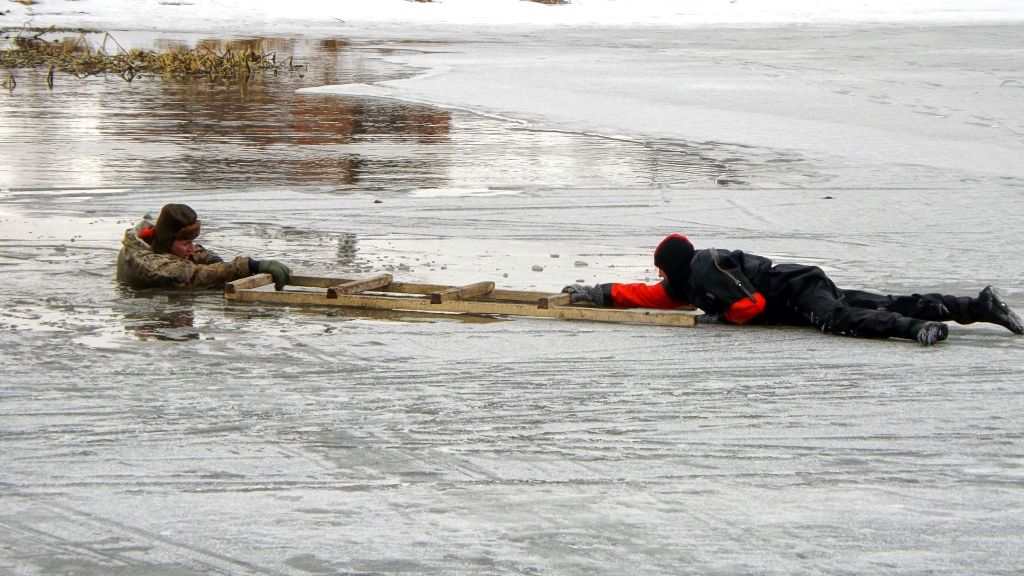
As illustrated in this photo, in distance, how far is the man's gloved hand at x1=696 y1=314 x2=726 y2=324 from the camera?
20.4ft

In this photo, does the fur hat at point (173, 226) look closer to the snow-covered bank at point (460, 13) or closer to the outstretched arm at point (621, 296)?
the outstretched arm at point (621, 296)

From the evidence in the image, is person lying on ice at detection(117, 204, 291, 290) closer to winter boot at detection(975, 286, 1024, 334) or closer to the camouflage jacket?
the camouflage jacket

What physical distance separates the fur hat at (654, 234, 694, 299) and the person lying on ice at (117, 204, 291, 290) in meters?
2.22

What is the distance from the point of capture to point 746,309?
239 inches

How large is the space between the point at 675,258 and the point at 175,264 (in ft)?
9.56

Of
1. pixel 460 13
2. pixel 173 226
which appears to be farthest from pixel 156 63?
pixel 460 13

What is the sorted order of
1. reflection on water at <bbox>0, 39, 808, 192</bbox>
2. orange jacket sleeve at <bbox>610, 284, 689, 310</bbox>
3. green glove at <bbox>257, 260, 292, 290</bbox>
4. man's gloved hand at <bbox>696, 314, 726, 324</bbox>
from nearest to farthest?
man's gloved hand at <bbox>696, 314, 726, 324</bbox>
orange jacket sleeve at <bbox>610, 284, 689, 310</bbox>
green glove at <bbox>257, 260, 292, 290</bbox>
reflection on water at <bbox>0, 39, 808, 192</bbox>

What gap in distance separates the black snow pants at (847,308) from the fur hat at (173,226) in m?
3.28

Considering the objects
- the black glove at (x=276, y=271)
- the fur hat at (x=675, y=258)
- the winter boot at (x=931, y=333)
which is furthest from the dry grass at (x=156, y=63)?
the winter boot at (x=931, y=333)

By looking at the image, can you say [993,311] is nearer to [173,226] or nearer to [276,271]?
[276,271]

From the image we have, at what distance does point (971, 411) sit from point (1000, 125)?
11.1m

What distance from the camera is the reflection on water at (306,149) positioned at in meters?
11.3

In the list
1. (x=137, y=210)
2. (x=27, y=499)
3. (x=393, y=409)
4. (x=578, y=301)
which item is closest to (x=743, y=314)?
(x=578, y=301)

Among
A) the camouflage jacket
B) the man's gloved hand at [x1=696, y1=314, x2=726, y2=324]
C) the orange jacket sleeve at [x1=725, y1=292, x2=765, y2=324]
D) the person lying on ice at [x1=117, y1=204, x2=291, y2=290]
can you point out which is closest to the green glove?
the person lying on ice at [x1=117, y1=204, x2=291, y2=290]
